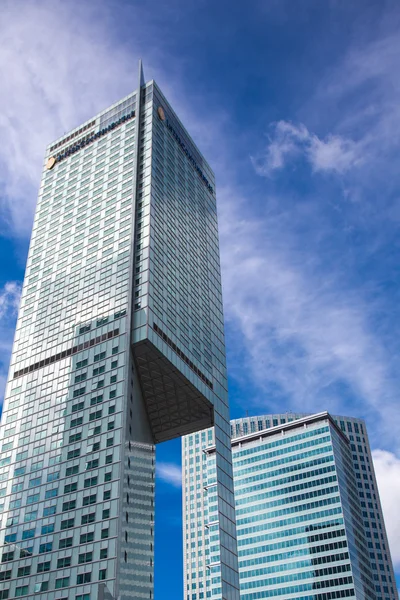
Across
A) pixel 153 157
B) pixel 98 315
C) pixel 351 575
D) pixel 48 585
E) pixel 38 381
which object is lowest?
pixel 48 585

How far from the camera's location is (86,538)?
283 ft

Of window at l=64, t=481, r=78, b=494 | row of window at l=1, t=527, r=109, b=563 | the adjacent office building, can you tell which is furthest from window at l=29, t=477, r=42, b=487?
the adjacent office building

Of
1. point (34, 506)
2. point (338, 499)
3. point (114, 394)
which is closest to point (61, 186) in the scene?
point (114, 394)

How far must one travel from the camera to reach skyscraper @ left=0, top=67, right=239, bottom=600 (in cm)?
8869

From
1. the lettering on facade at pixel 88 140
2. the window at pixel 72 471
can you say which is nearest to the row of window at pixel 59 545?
the window at pixel 72 471

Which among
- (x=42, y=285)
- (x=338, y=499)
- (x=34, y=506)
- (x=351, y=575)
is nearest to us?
(x=34, y=506)

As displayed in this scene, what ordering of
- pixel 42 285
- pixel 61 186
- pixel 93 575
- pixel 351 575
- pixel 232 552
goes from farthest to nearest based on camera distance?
1. pixel 351 575
2. pixel 61 186
3. pixel 42 285
4. pixel 232 552
5. pixel 93 575

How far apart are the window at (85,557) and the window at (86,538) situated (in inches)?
64.1

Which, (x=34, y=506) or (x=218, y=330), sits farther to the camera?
(x=218, y=330)

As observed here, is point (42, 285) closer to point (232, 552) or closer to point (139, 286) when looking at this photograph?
point (139, 286)

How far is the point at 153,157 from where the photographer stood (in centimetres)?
12394

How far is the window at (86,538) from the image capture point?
8589 centimetres

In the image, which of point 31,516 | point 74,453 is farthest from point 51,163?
point 31,516

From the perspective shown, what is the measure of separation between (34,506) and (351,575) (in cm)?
10378
